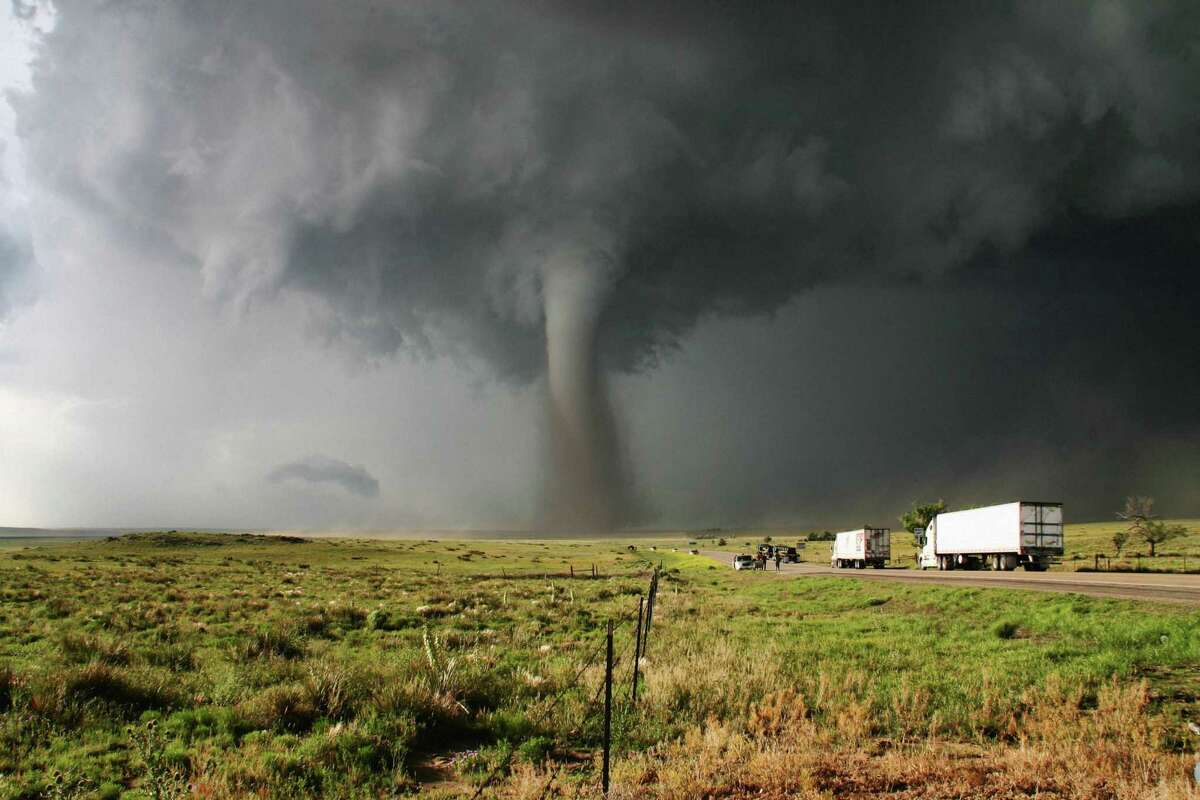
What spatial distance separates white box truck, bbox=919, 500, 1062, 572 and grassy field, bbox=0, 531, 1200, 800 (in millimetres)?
25819

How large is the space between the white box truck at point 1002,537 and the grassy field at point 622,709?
84.7 ft

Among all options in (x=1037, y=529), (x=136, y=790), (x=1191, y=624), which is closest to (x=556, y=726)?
(x=136, y=790)

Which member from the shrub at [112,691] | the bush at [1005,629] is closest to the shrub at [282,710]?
the shrub at [112,691]

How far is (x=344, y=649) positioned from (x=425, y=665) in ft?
23.8

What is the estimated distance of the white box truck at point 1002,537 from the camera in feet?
148

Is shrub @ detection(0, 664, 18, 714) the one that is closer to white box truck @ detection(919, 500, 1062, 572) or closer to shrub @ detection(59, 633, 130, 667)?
shrub @ detection(59, 633, 130, 667)

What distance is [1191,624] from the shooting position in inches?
679

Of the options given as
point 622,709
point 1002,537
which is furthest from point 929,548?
point 622,709

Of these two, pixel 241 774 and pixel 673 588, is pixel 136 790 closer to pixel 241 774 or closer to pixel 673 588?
pixel 241 774

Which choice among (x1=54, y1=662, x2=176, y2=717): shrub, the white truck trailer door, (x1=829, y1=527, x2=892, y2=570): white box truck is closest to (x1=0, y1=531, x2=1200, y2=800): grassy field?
(x1=54, y1=662, x2=176, y2=717): shrub

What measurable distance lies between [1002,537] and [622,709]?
44819 mm

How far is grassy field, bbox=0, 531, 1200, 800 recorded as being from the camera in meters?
8.54

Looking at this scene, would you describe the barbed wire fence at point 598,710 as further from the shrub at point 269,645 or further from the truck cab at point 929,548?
the truck cab at point 929,548

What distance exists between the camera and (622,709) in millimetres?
11867
